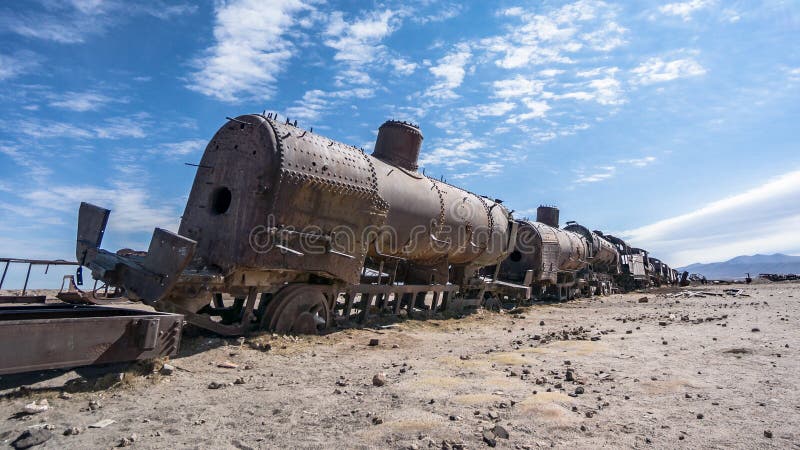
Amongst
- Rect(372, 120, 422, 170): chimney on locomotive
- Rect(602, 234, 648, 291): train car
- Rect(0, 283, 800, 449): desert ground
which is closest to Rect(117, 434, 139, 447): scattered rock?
Rect(0, 283, 800, 449): desert ground

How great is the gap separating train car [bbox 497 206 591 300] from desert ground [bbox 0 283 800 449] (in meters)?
10.4

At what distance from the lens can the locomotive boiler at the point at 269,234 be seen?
609cm

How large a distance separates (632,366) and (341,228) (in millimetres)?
5086

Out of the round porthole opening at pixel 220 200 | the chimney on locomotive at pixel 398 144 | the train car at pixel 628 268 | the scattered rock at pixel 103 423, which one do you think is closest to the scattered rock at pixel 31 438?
the scattered rock at pixel 103 423

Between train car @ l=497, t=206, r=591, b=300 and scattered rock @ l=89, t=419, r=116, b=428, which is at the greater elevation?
train car @ l=497, t=206, r=591, b=300

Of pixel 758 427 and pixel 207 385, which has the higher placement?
pixel 758 427

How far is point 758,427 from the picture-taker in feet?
12.8

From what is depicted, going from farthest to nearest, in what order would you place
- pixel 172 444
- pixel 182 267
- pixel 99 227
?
pixel 99 227 < pixel 182 267 < pixel 172 444

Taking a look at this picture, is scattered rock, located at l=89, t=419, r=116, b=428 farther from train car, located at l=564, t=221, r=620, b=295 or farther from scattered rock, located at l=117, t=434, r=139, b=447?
train car, located at l=564, t=221, r=620, b=295

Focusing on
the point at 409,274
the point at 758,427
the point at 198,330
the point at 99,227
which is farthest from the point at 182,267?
the point at 409,274

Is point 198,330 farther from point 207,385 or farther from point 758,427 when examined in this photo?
point 758,427

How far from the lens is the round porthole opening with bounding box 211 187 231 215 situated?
7.67 metres

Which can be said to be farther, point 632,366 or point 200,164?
point 200,164

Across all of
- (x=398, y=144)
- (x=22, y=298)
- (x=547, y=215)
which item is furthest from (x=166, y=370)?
(x=547, y=215)
